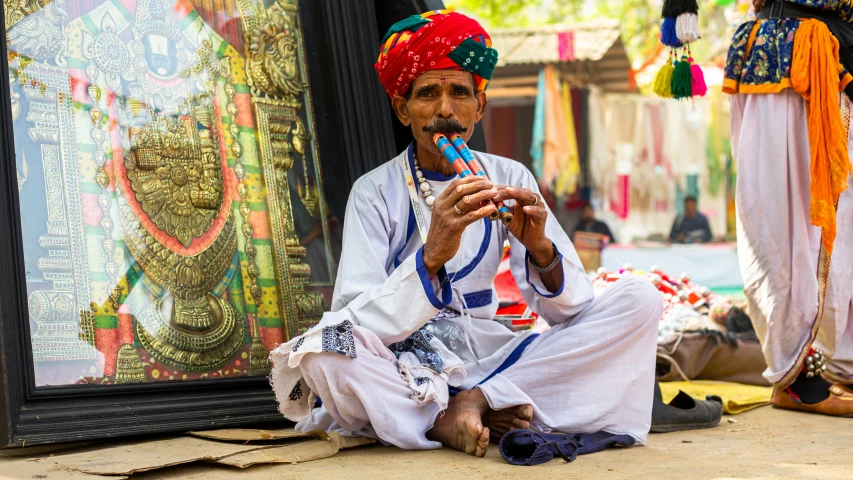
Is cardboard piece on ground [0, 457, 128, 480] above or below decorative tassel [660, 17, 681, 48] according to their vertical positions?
below

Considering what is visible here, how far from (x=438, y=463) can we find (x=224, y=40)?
5.79ft

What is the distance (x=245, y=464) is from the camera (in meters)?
2.53

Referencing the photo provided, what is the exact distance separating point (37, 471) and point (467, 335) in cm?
142

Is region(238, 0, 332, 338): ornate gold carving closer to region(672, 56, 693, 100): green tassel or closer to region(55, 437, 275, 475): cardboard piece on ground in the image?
region(55, 437, 275, 475): cardboard piece on ground

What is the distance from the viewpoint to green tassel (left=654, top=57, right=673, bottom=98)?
13.6 ft

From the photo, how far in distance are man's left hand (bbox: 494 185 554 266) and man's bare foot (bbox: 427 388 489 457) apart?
1.57 feet

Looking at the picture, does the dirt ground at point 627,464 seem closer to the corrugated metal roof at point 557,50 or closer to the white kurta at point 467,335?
the white kurta at point 467,335

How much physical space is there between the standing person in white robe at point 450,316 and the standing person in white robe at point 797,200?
44.5 inches

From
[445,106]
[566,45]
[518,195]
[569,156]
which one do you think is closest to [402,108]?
[445,106]

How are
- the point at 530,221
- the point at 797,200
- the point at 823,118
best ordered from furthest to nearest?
the point at 797,200, the point at 823,118, the point at 530,221

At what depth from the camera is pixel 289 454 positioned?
2.71 metres

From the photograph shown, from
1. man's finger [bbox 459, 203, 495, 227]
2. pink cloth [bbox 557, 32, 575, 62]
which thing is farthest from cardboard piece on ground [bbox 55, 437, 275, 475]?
pink cloth [bbox 557, 32, 575, 62]

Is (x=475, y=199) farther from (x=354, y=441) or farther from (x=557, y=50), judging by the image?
(x=557, y=50)

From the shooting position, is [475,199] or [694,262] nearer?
[475,199]
